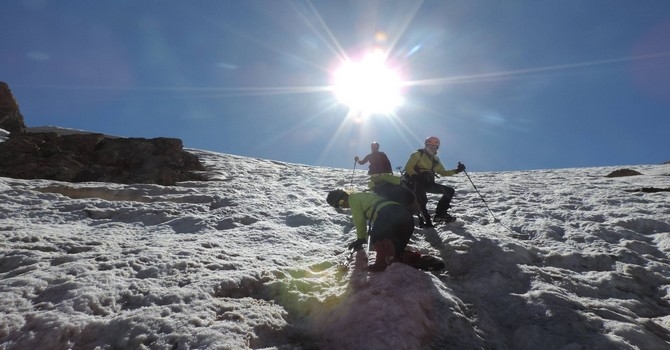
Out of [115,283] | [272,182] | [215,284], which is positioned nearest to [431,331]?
[215,284]

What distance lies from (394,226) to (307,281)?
5.62 feet

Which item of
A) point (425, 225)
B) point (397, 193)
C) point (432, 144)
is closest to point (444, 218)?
point (425, 225)

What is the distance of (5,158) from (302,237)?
14193 millimetres

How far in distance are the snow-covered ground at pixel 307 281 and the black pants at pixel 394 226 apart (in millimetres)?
490

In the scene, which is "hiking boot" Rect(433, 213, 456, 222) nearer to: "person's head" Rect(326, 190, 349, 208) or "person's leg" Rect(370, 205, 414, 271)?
"person's head" Rect(326, 190, 349, 208)

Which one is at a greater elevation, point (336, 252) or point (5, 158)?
point (5, 158)

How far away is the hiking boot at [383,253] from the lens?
19.7 feet

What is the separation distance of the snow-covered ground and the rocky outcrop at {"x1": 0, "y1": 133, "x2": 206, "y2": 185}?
4.50 metres

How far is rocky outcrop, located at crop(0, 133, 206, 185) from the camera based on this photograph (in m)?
14.7

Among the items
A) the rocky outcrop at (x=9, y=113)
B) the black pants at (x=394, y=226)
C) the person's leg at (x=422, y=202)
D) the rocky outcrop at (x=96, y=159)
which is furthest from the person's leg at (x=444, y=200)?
the rocky outcrop at (x=9, y=113)

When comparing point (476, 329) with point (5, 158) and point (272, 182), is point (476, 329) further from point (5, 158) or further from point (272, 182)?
point (5, 158)

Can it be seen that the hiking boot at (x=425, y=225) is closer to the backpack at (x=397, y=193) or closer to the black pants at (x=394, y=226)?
the backpack at (x=397, y=193)

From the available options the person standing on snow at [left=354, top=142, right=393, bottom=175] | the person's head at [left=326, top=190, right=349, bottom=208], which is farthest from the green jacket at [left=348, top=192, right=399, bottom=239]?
the person standing on snow at [left=354, top=142, right=393, bottom=175]

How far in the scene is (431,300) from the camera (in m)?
5.17
